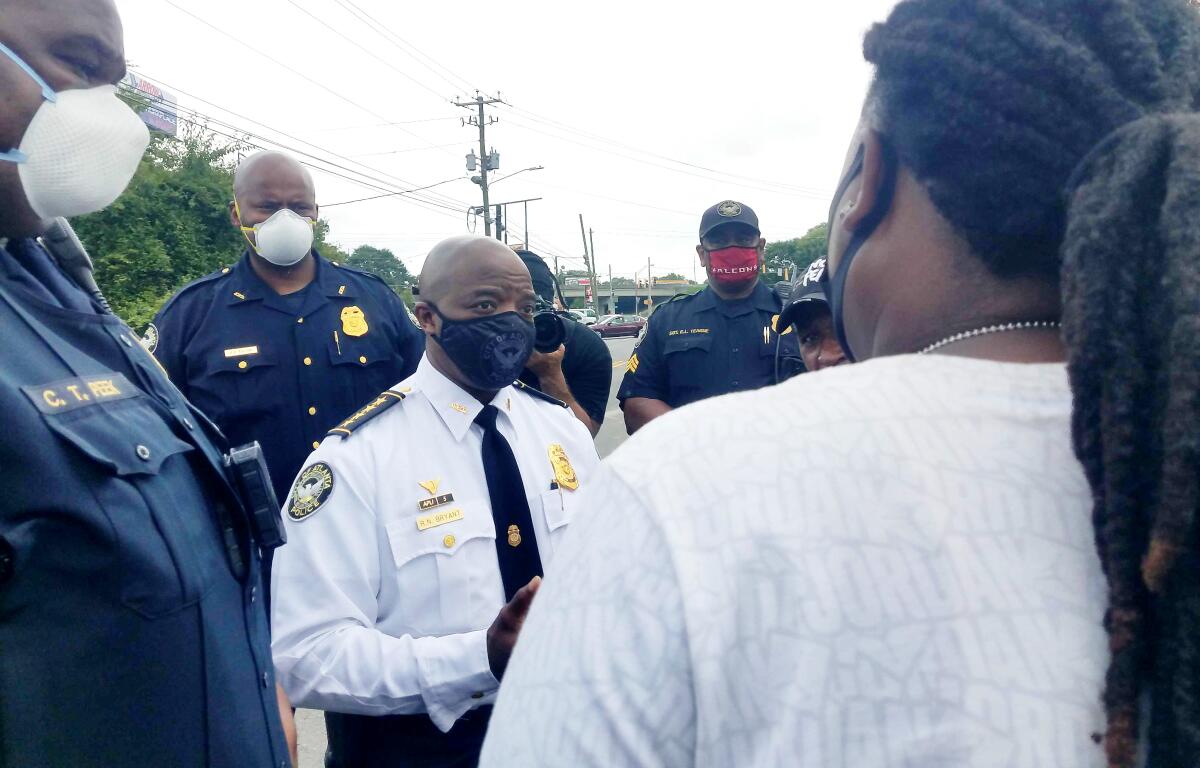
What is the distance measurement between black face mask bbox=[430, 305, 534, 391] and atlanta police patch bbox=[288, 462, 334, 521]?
19.0 inches

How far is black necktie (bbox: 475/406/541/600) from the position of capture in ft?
6.40

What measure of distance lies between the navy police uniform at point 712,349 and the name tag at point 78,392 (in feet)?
8.48

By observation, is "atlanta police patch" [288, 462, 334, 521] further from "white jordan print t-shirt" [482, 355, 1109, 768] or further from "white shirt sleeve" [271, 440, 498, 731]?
"white jordan print t-shirt" [482, 355, 1109, 768]

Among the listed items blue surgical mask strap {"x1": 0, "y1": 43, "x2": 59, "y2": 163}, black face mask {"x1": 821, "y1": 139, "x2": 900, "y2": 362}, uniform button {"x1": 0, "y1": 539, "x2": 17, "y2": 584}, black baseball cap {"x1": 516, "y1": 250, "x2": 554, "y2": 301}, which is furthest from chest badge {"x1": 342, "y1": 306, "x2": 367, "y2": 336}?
black face mask {"x1": 821, "y1": 139, "x2": 900, "y2": 362}

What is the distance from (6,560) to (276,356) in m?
2.05

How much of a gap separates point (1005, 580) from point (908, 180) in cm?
44

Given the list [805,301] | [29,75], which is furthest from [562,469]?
[29,75]

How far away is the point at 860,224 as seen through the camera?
3.19ft

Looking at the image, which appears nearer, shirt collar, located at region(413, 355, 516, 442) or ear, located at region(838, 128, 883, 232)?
ear, located at region(838, 128, 883, 232)

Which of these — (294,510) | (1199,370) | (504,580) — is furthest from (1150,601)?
(294,510)

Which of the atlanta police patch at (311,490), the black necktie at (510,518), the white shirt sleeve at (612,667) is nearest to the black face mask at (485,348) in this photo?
the black necktie at (510,518)

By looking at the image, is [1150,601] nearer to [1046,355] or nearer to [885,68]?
[1046,355]

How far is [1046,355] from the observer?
0.84 meters

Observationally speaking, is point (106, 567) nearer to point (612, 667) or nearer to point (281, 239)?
point (612, 667)
